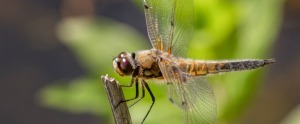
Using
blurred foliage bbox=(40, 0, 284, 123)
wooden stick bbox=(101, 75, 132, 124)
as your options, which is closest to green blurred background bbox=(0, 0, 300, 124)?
blurred foliage bbox=(40, 0, 284, 123)

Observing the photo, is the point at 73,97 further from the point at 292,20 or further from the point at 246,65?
the point at 292,20

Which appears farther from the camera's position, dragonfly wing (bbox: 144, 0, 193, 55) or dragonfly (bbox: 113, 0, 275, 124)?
dragonfly wing (bbox: 144, 0, 193, 55)

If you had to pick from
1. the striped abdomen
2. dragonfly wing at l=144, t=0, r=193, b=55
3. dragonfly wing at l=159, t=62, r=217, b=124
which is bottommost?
dragonfly wing at l=159, t=62, r=217, b=124

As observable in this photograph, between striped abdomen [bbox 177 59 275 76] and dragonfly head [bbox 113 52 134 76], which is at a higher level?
dragonfly head [bbox 113 52 134 76]

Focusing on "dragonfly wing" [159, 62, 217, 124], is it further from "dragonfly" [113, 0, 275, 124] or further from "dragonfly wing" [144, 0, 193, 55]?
"dragonfly wing" [144, 0, 193, 55]

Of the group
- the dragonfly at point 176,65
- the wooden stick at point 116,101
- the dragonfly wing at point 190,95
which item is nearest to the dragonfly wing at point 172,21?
the dragonfly at point 176,65

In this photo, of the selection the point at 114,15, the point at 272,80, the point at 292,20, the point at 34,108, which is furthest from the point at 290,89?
the point at 34,108

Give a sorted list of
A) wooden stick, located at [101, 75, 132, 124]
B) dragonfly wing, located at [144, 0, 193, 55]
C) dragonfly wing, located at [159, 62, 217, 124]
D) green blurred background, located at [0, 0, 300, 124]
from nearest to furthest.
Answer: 1. wooden stick, located at [101, 75, 132, 124]
2. dragonfly wing, located at [159, 62, 217, 124]
3. dragonfly wing, located at [144, 0, 193, 55]
4. green blurred background, located at [0, 0, 300, 124]
